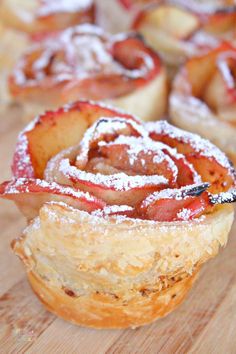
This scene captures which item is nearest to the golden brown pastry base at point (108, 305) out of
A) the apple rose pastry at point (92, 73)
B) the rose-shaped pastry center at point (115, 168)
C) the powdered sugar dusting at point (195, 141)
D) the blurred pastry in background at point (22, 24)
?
the rose-shaped pastry center at point (115, 168)

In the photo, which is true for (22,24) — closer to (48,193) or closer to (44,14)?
(44,14)

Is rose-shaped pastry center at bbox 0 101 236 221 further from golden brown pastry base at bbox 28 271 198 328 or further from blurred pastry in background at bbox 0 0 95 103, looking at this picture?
blurred pastry in background at bbox 0 0 95 103

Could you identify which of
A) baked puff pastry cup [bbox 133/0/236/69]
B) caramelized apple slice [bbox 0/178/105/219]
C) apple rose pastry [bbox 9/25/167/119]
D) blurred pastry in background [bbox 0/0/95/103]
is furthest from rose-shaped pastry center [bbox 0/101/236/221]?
blurred pastry in background [bbox 0/0/95/103]

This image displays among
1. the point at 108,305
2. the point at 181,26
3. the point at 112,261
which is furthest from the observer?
the point at 181,26

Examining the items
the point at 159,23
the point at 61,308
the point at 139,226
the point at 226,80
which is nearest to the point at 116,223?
the point at 139,226

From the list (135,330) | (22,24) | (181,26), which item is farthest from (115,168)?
(22,24)
